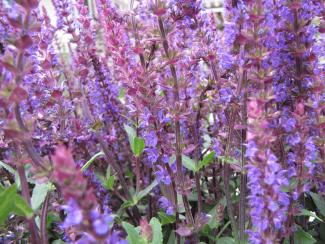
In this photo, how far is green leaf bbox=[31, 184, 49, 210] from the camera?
1.32 meters

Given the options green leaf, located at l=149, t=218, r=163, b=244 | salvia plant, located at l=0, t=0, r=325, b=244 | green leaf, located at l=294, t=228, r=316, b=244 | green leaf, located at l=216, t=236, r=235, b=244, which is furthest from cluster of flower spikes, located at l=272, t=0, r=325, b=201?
green leaf, located at l=149, t=218, r=163, b=244

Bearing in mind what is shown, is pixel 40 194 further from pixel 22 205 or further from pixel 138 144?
pixel 138 144

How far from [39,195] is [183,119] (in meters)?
0.50

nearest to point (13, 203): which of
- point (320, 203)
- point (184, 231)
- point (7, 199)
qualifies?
point (7, 199)

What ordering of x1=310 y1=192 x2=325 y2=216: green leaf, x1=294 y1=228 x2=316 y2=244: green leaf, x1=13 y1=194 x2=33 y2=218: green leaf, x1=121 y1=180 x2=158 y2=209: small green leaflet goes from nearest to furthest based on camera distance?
x1=13 y1=194 x2=33 y2=218: green leaf, x1=294 y1=228 x2=316 y2=244: green leaf, x1=310 y1=192 x2=325 y2=216: green leaf, x1=121 y1=180 x2=158 y2=209: small green leaflet

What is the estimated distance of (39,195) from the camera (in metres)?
1.37

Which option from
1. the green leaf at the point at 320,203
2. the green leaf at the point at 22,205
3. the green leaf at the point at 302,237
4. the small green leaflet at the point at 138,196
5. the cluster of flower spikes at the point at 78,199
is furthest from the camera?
the small green leaflet at the point at 138,196

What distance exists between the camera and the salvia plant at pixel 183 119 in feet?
3.48

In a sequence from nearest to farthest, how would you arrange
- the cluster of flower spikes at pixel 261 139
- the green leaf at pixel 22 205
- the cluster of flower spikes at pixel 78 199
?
the cluster of flower spikes at pixel 78 199 < the cluster of flower spikes at pixel 261 139 < the green leaf at pixel 22 205

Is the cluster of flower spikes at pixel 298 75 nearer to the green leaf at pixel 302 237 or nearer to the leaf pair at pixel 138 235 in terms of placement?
the green leaf at pixel 302 237

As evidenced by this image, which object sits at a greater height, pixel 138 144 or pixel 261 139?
pixel 261 139

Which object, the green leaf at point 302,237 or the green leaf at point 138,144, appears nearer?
the green leaf at point 302,237

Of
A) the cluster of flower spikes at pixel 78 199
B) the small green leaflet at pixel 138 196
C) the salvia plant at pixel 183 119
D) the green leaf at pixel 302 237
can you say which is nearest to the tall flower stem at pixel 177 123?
the salvia plant at pixel 183 119

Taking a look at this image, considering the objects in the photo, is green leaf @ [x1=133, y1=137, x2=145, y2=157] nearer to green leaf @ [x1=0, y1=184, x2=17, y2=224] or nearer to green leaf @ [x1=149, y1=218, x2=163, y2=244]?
green leaf @ [x1=149, y1=218, x2=163, y2=244]
